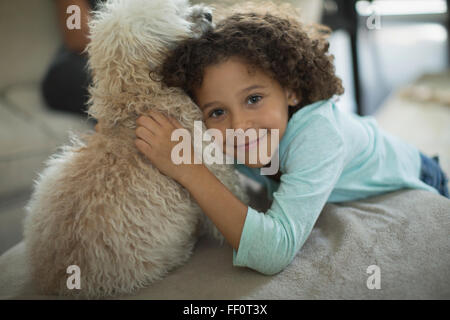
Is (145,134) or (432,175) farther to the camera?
(432,175)

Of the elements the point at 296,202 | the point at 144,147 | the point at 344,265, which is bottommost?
the point at 344,265

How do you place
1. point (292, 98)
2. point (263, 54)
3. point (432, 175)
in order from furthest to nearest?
1. point (432, 175)
2. point (292, 98)
3. point (263, 54)

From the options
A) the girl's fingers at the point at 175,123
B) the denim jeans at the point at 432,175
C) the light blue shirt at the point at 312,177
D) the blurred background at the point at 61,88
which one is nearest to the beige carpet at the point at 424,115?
the blurred background at the point at 61,88

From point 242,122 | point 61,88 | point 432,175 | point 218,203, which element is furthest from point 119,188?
point 61,88

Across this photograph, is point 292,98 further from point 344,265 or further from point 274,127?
point 344,265

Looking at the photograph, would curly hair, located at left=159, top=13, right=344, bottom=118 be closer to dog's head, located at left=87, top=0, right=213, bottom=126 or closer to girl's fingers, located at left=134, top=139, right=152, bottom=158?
dog's head, located at left=87, top=0, right=213, bottom=126

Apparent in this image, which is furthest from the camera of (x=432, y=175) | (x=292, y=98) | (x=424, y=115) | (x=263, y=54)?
(x=424, y=115)

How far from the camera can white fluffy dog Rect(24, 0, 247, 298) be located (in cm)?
69

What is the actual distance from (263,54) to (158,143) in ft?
1.02

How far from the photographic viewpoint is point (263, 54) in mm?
823

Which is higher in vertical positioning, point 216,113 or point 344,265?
point 216,113

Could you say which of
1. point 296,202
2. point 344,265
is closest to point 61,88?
point 296,202

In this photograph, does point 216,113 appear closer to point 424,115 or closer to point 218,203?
point 218,203

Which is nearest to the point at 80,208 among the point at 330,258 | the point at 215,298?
the point at 215,298
